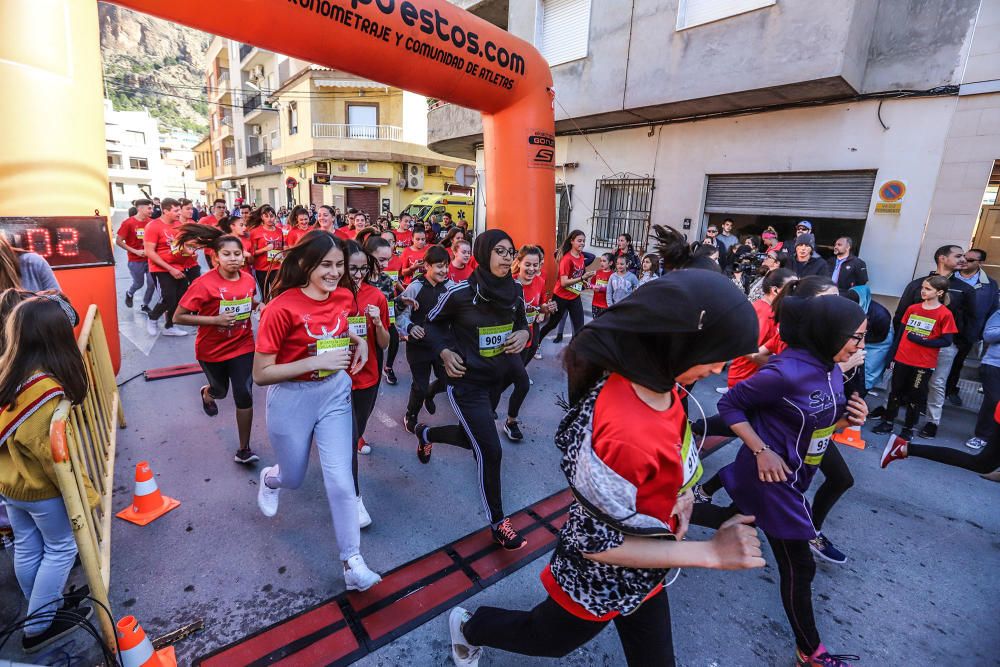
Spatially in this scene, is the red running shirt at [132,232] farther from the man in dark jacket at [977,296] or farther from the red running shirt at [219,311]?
the man in dark jacket at [977,296]

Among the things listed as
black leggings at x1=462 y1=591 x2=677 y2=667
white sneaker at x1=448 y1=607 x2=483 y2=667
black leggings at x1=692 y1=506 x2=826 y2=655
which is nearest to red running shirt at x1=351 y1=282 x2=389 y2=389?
white sneaker at x1=448 y1=607 x2=483 y2=667

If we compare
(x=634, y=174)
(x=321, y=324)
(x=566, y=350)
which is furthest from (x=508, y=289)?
(x=634, y=174)

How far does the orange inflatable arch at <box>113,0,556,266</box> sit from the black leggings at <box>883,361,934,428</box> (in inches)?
166

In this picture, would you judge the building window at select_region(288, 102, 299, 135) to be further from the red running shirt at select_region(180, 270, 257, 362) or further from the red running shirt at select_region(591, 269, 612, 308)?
the red running shirt at select_region(180, 270, 257, 362)

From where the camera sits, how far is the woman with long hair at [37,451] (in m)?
1.96

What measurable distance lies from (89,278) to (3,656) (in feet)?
9.97

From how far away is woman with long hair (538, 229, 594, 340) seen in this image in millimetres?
6719

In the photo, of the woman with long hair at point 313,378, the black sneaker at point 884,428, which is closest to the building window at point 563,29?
the black sneaker at point 884,428

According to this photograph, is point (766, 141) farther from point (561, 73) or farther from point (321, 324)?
point (321, 324)

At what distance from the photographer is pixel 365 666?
86.2 inches

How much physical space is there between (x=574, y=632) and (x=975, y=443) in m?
5.58

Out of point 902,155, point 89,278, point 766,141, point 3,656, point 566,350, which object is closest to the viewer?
point 566,350

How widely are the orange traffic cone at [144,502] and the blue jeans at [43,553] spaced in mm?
914

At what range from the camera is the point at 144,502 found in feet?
10.4
